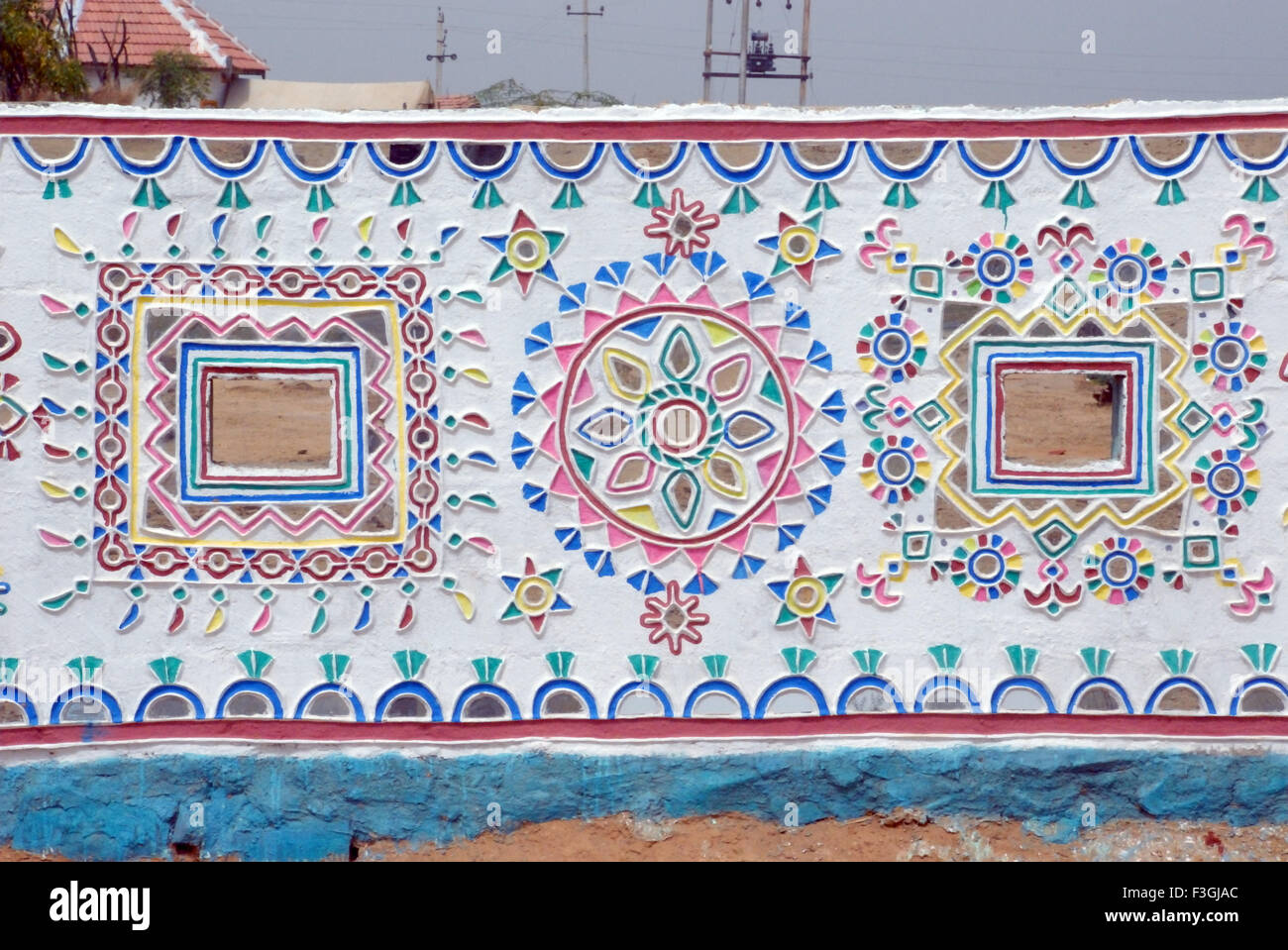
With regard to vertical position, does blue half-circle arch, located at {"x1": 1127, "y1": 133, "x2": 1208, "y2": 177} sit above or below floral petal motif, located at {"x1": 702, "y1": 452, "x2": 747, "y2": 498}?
above

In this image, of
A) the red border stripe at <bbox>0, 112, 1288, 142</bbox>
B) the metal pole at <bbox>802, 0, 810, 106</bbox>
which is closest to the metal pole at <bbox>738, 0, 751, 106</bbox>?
the metal pole at <bbox>802, 0, 810, 106</bbox>

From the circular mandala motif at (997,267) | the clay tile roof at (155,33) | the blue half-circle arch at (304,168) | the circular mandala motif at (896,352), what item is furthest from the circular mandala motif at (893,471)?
the clay tile roof at (155,33)

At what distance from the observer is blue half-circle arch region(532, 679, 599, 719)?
403 centimetres

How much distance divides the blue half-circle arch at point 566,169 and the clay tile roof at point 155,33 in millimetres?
18246

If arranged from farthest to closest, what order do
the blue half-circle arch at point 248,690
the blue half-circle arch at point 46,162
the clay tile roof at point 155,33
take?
the clay tile roof at point 155,33 < the blue half-circle arch at point 248,690 < the blue half-circle arch at point 46,162

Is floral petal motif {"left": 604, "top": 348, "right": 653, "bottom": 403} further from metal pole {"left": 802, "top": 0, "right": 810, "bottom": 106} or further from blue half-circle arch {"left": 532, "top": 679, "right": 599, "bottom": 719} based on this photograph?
metal pole {"left": 802, "top": 0, "right": 810, "bottom": 106}

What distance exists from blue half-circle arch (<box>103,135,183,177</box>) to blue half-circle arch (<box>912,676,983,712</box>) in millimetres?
2464

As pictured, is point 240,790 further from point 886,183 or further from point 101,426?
point 886,183

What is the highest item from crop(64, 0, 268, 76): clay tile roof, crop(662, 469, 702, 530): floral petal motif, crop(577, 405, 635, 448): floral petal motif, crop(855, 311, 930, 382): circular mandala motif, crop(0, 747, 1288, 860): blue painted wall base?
crop(64, 0, 268, 76): clay tile roof

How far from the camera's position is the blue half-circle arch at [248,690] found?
3.99 meters

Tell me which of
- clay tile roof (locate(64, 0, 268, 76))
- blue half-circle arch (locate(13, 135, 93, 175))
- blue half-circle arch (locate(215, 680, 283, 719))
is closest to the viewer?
blue half-circle arch (locate(13, 135, 93, 175))

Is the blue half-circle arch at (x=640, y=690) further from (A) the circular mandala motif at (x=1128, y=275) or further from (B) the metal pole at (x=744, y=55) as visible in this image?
(B) the metal pole at (x=744, y=55)

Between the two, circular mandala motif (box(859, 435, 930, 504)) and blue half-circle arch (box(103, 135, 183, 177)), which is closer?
blue half-circle arch (box(103, 135, 183, 177))

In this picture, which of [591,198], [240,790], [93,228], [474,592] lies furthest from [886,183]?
[240,790]
